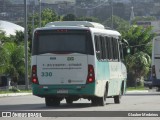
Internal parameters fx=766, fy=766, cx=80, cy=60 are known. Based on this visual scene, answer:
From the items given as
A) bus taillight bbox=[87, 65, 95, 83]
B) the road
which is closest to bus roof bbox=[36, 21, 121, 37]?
bus taillight bbox=[87, 65, 95, 83]

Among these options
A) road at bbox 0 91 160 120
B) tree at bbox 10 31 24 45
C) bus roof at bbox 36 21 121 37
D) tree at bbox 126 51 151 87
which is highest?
bus roof at bbox 36 21 121 37

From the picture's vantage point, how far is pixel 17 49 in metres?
80.4

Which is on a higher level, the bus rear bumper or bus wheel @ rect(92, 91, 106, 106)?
the bus rear bumper

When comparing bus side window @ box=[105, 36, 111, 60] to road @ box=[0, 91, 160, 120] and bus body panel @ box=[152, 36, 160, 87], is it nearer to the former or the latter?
road @ box=[0, 91, 160, 120]

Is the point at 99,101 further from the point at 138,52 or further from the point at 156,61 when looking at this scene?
the point at 138,52

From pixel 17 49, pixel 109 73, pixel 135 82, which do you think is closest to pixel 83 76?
pixel 109 73

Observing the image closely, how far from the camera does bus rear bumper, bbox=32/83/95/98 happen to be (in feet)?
97.3

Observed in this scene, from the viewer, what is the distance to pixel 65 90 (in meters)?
29.8

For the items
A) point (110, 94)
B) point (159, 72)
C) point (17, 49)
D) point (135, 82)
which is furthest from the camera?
point (135, 82)

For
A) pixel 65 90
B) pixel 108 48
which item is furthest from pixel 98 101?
pixel 108 48

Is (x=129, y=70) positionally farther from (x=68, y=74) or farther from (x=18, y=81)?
(x=68, y=74)

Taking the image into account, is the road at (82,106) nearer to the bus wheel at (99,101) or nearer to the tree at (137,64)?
the bus wheel at (99,101)

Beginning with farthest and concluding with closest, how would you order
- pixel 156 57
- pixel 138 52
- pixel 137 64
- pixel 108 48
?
pixel 138 52 → pixel 137 64 → pixel 156 57 → pixel 108 48

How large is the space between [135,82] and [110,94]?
53738 mm
